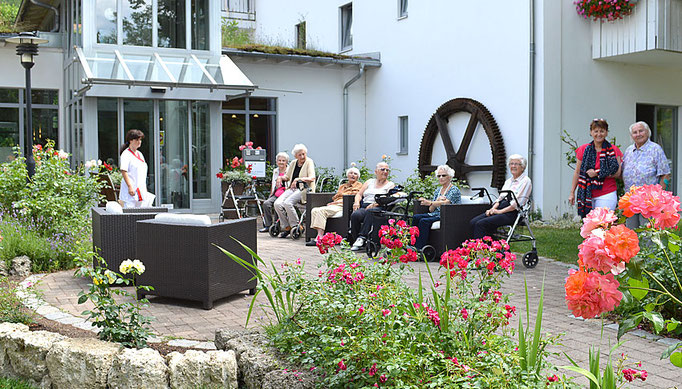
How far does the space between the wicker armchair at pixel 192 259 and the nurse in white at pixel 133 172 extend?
8.15ft

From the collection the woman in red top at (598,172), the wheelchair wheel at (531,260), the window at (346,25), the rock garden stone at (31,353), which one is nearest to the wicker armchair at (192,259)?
the rock garden stone at (31,353)

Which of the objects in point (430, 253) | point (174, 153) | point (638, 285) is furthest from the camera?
point (174, 153)

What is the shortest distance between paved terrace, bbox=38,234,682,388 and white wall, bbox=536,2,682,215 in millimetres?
4987

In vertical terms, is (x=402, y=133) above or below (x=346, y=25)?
below

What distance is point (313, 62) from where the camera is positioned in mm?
15492

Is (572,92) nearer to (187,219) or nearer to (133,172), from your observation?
(133,172)

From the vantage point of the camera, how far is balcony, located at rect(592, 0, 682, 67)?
35.7 ft

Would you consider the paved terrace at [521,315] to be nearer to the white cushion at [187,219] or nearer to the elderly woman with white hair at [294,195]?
the white cushion at [187,219]

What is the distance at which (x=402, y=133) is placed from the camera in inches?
604

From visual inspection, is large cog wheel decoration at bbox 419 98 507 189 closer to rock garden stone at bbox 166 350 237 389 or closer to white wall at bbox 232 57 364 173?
white wall at bbox 232 57 364 173

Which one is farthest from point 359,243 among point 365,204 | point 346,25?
point 346,25

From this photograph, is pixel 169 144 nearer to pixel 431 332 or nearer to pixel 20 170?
pixel 20 170

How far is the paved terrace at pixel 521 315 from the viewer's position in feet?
13.0

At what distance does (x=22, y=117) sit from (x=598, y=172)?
39.0 feet
